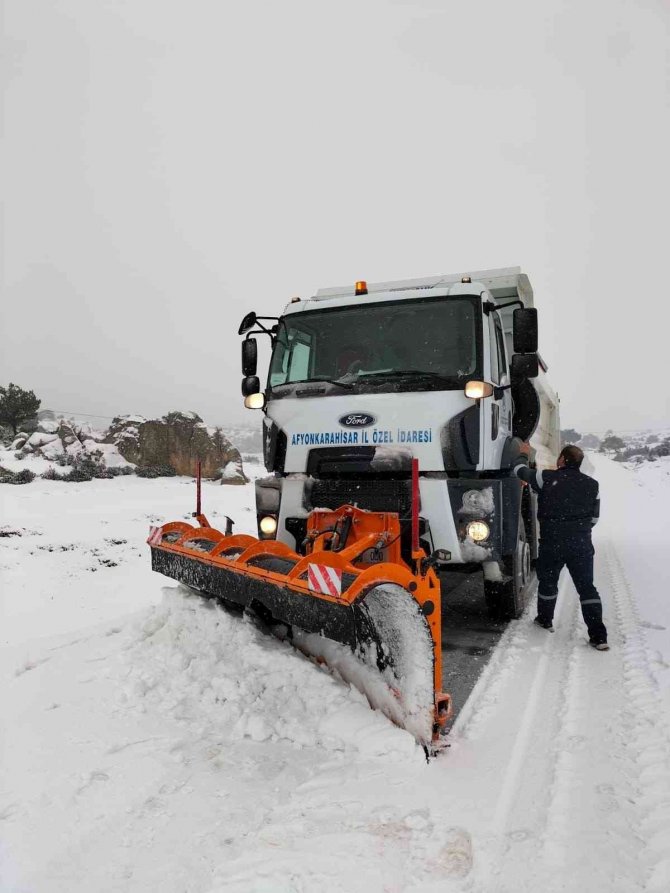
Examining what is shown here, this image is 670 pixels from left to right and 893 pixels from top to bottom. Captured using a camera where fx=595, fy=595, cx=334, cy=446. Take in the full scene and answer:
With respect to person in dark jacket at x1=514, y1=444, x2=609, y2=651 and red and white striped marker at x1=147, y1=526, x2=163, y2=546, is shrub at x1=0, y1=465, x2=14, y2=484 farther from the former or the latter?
person in dark jacket at x1=514, y1=444, x2=609, y2=651

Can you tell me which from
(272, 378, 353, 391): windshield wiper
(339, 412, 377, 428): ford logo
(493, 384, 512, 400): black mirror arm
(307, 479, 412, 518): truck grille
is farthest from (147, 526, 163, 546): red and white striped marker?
(493, 384, 512, 400): black mirror arm

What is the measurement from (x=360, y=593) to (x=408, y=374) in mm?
2290

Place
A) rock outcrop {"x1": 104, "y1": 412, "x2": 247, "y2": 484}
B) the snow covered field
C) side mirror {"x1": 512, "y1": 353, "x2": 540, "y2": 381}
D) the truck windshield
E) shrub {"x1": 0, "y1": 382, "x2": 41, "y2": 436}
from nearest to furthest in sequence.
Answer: the snow covered field
the truck windshield
side mirror {"x1": 512, "y1": 353, "x2": 540, "y2": 381}
rock outcrop {"x1": 104, "y1": 412, "x2": 247, "y2": 484}
shrub {"x1": 0, "y1": 382, "x2": 41, "y2": 436}

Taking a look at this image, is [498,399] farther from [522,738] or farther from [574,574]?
[522,738]

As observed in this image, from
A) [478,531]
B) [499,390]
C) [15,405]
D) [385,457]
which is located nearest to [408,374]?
[385,457]

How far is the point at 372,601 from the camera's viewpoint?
3504mm

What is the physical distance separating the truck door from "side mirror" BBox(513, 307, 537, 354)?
0.22 meters

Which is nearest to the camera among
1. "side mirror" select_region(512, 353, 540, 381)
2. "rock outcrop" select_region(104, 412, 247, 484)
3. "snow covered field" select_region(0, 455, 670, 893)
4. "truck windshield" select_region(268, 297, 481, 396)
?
"snow covered field" select_region(0, 455, 670, 893)

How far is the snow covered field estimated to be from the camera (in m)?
2.19

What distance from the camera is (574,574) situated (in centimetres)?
502

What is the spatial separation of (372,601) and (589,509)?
2470mm

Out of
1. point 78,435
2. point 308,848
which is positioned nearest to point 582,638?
point 308,848

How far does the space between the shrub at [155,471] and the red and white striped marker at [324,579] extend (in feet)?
43.6

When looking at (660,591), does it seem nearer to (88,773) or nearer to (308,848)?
(308,848)
